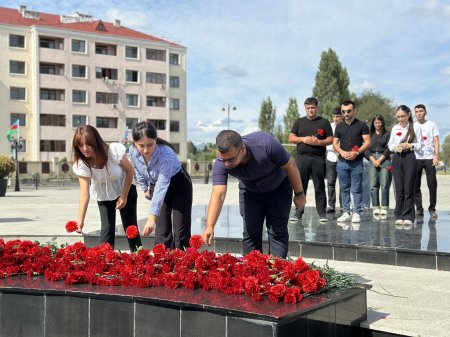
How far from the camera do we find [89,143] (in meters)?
4.92

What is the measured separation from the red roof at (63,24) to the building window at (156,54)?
1200 millimetres

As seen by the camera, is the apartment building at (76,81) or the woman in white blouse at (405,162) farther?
the apartment building at (76,81)

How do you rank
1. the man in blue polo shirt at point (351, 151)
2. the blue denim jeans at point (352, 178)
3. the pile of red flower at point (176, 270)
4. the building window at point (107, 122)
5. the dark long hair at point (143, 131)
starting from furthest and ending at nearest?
the building window at point (107, 122) → the blue denim jeans at point (352, 178) → the man in blue polo shirt at point (351, 151) → the dark long hair at point (143, 131) → the pile of red flower at point (176, 270)

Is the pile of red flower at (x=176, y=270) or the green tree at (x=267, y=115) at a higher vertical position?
the green tree at (x=267, y=115)

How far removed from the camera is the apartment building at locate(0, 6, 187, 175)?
187 ft

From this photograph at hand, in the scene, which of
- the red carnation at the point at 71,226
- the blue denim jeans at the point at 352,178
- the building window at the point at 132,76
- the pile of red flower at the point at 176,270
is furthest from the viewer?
the building window at the point at 132,76

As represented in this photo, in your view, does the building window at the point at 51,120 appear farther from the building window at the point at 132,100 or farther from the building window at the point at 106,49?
the building window at the point at 106,49

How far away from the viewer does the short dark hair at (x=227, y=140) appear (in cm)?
390

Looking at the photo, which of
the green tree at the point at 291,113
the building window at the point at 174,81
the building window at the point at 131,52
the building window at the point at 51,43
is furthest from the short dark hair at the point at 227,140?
the green tree at the point at 291,113

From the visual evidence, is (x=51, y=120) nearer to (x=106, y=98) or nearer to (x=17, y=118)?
(x=17, y=118)

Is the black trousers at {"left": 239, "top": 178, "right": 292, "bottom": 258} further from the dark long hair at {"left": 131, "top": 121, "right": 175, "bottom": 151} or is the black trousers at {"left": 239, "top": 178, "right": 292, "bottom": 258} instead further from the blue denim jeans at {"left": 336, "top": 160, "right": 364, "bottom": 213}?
the blue denim jeans at {"left": 336, "top": 160, "right": 364, "bottom": 213}

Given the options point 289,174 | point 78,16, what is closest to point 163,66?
point 78,16

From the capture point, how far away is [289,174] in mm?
4555

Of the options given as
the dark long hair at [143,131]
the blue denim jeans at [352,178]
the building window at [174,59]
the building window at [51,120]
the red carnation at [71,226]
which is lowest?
the red carnation at [71,226]
